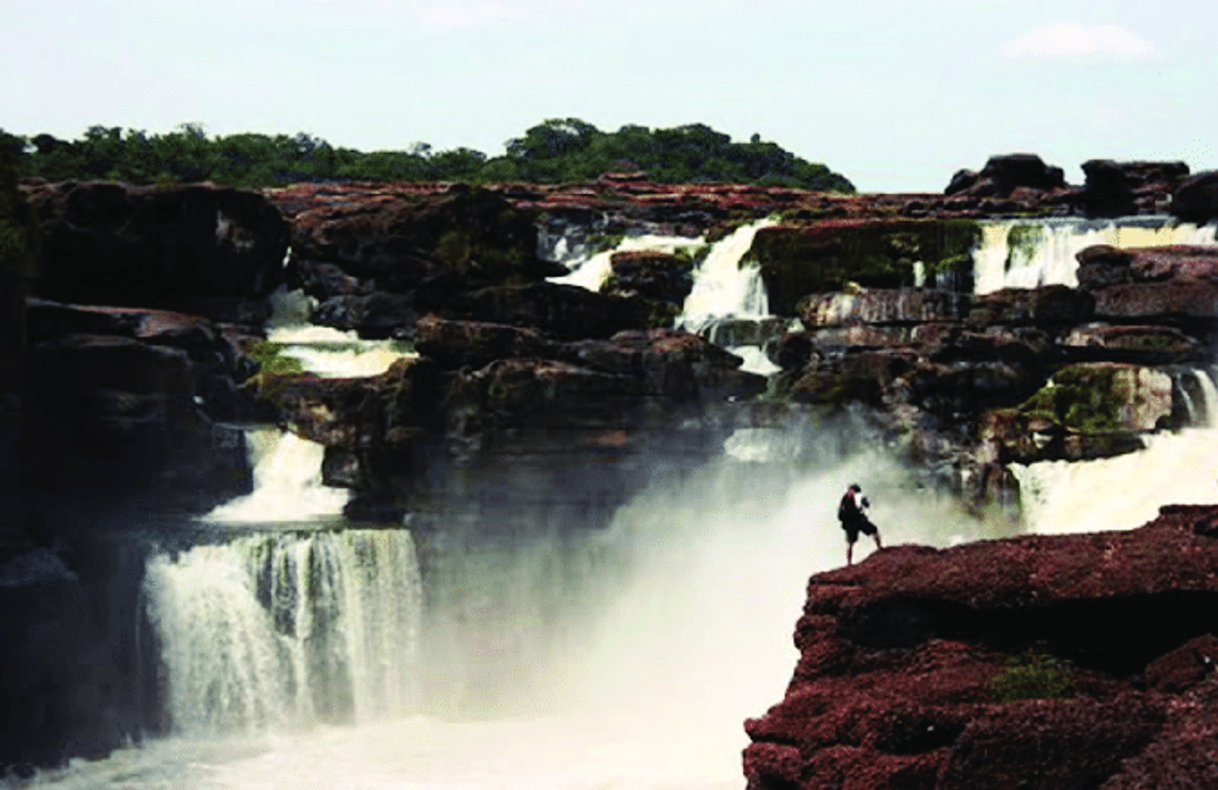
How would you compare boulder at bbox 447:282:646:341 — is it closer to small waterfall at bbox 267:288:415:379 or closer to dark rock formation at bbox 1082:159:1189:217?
small waterfall at bbox 267:288:415:379

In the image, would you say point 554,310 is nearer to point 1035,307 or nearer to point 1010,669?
point 1035,307

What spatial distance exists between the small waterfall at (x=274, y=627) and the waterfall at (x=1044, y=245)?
2608 cm

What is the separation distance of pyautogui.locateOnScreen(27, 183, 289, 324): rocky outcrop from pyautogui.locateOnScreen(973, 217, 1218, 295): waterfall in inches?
1069

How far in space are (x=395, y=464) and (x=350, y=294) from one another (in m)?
14.9

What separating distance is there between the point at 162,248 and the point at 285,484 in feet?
44.2

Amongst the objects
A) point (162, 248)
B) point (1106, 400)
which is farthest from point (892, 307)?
point (162, 248)

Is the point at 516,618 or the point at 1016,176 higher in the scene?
the point at 1016,176

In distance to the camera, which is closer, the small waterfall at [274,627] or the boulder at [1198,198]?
the small waterfall at [274,627]

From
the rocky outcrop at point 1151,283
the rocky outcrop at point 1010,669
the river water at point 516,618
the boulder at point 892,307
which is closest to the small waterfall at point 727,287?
the boulder at point 892,307

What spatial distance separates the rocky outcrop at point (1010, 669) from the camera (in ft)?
72.3

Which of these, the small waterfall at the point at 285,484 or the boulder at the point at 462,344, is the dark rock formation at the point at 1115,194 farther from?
the small waterfall at the point at 285,484

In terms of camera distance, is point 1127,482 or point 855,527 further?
point 1127,482

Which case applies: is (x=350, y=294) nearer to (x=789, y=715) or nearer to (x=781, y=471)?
(x=781, y=471)

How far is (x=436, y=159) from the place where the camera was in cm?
15850
